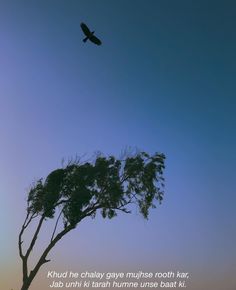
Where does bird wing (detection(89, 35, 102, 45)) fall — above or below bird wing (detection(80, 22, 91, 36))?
below

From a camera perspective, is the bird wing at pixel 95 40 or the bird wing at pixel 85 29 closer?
the bird wing at pixel 95 40

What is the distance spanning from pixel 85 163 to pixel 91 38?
44.6 ft

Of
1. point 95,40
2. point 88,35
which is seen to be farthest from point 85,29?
point 95,40

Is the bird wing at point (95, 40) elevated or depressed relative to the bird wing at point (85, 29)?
depressed

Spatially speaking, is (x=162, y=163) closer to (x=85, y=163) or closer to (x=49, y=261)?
(x=85, y=163)

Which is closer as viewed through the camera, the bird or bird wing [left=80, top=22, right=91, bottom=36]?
the bird

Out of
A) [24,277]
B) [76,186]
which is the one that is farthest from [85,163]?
[24,277]

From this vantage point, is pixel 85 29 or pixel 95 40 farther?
pixel 85 29

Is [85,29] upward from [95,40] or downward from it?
upward

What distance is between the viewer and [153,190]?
37812 mm

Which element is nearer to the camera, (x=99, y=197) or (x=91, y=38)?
(x=91, y=38)

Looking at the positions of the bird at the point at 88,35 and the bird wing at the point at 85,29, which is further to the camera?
the bird wing at the point at 85,29

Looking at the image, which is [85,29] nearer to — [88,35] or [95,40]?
[88,35]

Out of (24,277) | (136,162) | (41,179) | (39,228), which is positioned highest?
(136,162)
